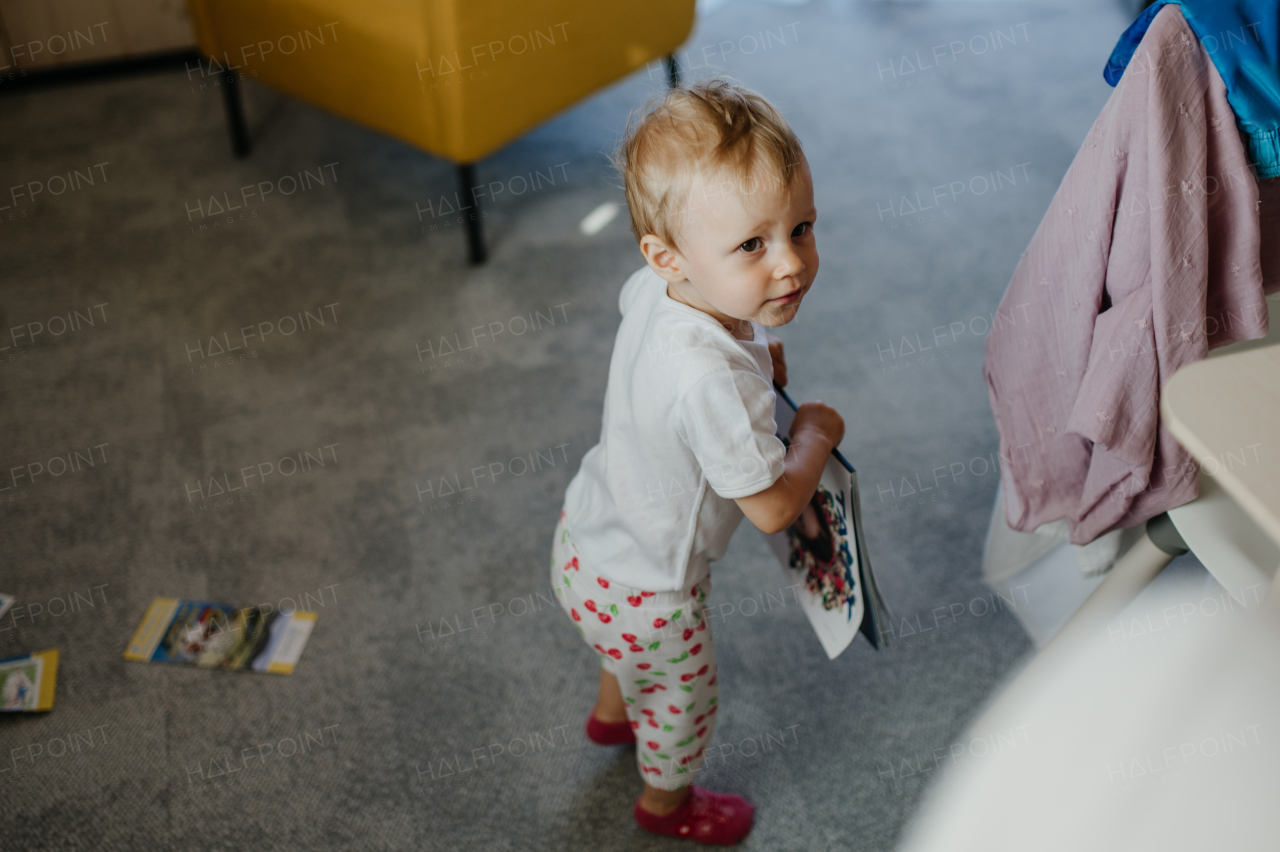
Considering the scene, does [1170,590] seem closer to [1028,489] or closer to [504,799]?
[1028,489]

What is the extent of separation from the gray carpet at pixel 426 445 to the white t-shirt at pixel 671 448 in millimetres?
473

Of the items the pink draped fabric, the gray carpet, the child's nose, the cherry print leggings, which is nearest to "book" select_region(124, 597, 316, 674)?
the gray carpet

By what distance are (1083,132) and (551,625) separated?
6.11ft

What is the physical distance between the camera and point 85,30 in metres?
2.61

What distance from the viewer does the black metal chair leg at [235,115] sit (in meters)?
2.28

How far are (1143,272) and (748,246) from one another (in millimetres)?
425

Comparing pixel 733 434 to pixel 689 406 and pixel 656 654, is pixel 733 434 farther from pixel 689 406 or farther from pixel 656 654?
pixel 656 654

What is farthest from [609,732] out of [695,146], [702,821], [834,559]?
[695,146]

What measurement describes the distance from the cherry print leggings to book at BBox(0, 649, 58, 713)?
0.83 m

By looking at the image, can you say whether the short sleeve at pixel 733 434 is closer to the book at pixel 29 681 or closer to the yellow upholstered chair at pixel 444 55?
the book at pixel 29 681

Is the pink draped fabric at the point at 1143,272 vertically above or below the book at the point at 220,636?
above

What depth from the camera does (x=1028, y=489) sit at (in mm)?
1186

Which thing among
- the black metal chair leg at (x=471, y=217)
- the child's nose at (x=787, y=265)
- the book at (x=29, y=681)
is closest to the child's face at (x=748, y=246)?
the child's nose at (x=787, y=265)

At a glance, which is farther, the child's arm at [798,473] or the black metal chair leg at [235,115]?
the black metal chair leg at [235,115]
